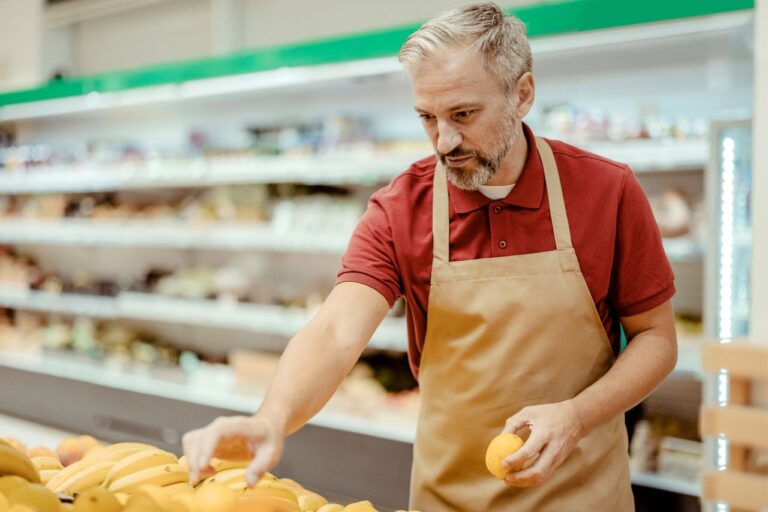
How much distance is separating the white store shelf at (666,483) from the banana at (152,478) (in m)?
2.26

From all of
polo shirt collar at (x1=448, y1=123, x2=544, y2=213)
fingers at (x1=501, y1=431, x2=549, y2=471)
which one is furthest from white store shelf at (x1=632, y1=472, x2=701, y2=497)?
fingers at (x1=501, y1=431, x2=549, y2=471)

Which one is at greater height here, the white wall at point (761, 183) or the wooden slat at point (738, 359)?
the white wall at point (761, 183)

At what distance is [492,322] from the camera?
173cm

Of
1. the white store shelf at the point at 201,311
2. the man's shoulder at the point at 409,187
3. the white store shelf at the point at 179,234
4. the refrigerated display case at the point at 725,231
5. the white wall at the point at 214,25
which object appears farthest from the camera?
the white wall at the point at 214,25

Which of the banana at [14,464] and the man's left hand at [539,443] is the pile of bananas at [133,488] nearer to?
the banana at [14,464]

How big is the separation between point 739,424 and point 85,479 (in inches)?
45.9

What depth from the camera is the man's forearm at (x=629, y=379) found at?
1.56 metres

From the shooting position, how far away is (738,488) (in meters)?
0.91

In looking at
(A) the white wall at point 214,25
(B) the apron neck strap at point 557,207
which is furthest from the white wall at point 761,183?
(A) the white wall at point 214,25

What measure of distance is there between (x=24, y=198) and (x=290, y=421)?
247 inches

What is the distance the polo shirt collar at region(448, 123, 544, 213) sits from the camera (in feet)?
5.70

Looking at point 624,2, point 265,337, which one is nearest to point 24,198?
point 265,337

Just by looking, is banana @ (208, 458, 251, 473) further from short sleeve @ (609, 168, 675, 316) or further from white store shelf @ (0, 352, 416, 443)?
white store shelf @ (0, 352, 416, 443)

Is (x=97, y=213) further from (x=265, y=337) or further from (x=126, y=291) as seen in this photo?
(x=265, y=337)
